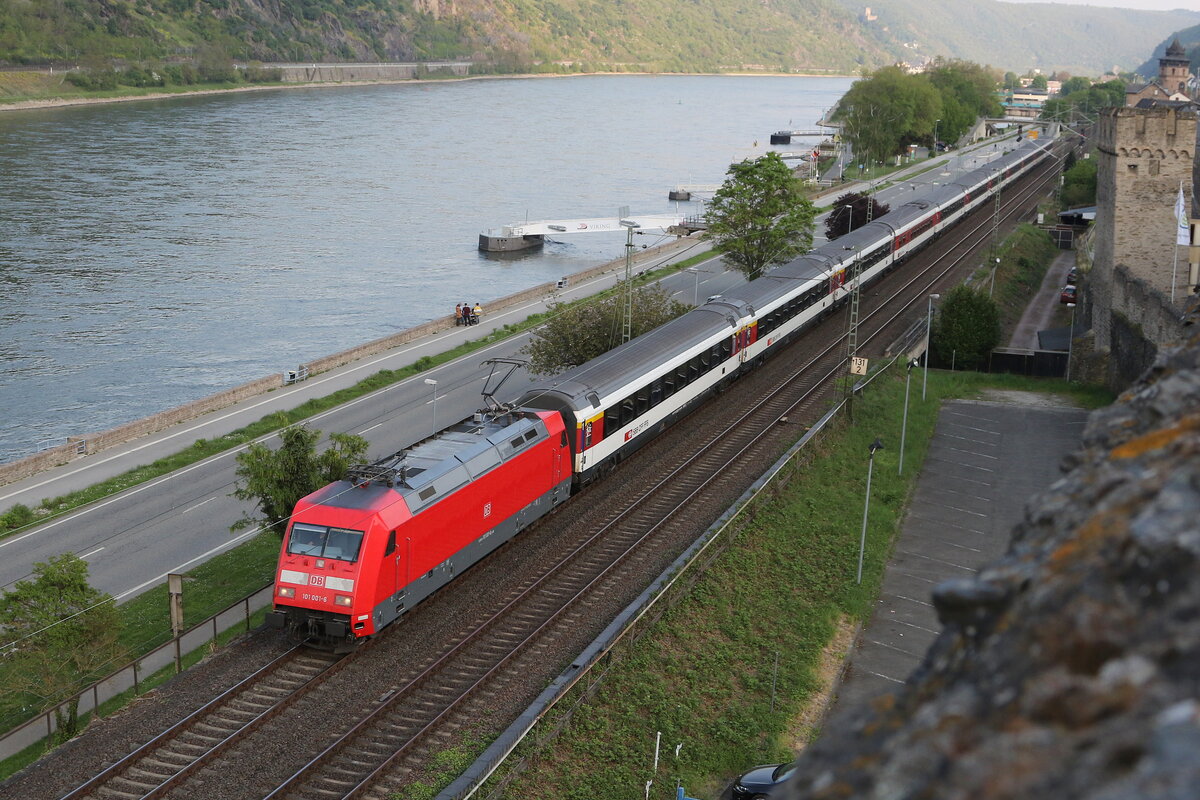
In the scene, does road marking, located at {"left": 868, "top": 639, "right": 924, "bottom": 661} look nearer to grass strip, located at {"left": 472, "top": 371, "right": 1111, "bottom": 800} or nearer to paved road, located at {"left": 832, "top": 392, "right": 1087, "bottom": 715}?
paved road, located at {"left": 832, "top": 392, "right": 1087, "bottom": 715}

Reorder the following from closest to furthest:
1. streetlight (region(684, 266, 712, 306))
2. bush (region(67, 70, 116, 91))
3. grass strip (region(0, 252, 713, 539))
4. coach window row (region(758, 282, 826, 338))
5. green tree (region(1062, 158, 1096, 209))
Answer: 1. grass strip (region(0, 252, 713, 539))
2. coach window row (region(758, 282, 826, 338))
3. streetlight (region(684, 266, 712, 306))
4. green tree (region(1062, 158, 1096, 209))
5. bush (region(67, 70, 116, 91))

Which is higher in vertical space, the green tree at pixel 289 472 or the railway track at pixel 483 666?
the green tree at pixel 289 472

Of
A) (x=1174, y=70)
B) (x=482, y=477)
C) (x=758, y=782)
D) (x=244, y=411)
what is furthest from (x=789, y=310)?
(x=1174, y=70)

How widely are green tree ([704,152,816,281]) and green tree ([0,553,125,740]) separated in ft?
132

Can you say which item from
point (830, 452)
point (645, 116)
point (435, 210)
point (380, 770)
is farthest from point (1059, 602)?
point (645, 116)

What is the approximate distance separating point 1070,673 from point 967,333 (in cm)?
4502

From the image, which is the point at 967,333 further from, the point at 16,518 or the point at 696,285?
the point at 16,518

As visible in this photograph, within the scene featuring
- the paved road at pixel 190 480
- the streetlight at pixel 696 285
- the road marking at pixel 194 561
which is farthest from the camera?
the streetlight at pixel 696 285

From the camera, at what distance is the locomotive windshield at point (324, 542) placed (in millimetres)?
20266

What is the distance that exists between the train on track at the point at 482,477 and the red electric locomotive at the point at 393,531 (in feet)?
0.08

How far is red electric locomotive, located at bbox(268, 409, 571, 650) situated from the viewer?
2028cm

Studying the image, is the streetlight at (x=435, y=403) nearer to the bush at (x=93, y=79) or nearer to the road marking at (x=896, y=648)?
the road marking at (x=896, y=648)

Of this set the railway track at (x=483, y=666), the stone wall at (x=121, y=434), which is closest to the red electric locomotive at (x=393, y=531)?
the railway track at (x=483, y=666)

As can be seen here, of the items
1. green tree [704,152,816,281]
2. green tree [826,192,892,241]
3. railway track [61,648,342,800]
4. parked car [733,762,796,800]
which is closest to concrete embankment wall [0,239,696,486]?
green tree [704,152,816,281]
